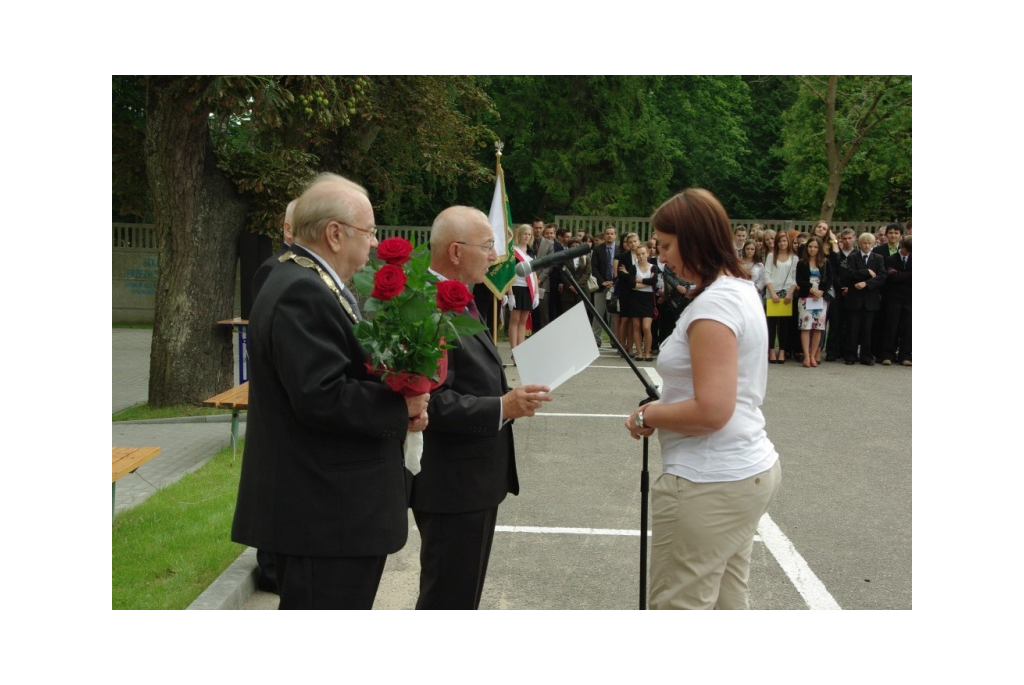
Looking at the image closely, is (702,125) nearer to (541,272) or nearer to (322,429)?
(541,272)

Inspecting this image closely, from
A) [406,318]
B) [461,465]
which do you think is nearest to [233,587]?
[461,465]

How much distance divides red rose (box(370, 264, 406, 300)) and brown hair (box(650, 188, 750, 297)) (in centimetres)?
95

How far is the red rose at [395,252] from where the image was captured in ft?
9.29

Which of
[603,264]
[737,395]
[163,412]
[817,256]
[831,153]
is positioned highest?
[831,153]

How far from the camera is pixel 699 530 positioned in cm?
308

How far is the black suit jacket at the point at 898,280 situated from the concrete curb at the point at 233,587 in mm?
12872

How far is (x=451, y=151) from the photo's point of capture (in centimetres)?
1728

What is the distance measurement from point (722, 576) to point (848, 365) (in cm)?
1304

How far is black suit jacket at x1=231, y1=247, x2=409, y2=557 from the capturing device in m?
2.79

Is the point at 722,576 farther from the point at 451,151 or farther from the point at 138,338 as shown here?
the point at 138,338

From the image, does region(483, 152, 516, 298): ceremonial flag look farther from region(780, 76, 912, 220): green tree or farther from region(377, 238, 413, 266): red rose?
region(780, 76, 912, 220): green tree

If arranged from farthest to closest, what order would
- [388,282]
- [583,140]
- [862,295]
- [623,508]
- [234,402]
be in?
[583,140] < [862,295] < [234,402] < [623,508] < [388,282]

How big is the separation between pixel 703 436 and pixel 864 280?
13.4 meters

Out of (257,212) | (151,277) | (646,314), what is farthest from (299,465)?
(151,277)
